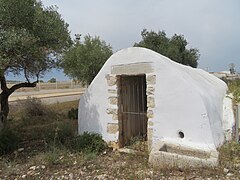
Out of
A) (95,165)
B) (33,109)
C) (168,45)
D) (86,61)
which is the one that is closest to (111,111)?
(95,165)

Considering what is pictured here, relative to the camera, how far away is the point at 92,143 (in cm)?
764

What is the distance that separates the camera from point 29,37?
21.2ft

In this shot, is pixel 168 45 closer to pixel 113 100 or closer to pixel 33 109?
pixel 33 109

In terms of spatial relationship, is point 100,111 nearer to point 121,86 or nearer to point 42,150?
point 121,86

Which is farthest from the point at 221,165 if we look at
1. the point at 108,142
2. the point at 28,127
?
the point at 28,127

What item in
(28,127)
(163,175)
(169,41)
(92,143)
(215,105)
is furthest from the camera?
(169,41)

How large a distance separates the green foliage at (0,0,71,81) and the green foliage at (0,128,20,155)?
174 centimetres

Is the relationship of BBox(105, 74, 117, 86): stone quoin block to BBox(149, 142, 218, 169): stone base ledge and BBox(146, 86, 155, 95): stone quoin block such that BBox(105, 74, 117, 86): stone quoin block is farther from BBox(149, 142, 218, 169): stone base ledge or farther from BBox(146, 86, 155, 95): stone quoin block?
BBox(149, 142, 218, 169): stone base ledge

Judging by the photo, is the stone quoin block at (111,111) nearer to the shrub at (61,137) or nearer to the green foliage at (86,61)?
the shrub at (61,137)

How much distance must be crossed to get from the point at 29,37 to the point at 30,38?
0.12ft

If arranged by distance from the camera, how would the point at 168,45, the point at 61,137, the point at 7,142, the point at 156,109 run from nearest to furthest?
the point at 156,109, the point at 7,142, the point at 61,137, the point at 168,45

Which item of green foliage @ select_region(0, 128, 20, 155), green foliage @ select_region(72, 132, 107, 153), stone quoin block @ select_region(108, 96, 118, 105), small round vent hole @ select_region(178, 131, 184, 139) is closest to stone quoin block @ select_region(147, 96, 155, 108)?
small round vent hole @ select_region(178, 131, 184, 139)

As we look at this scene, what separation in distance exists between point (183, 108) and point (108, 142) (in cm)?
255

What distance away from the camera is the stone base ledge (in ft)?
17.7
